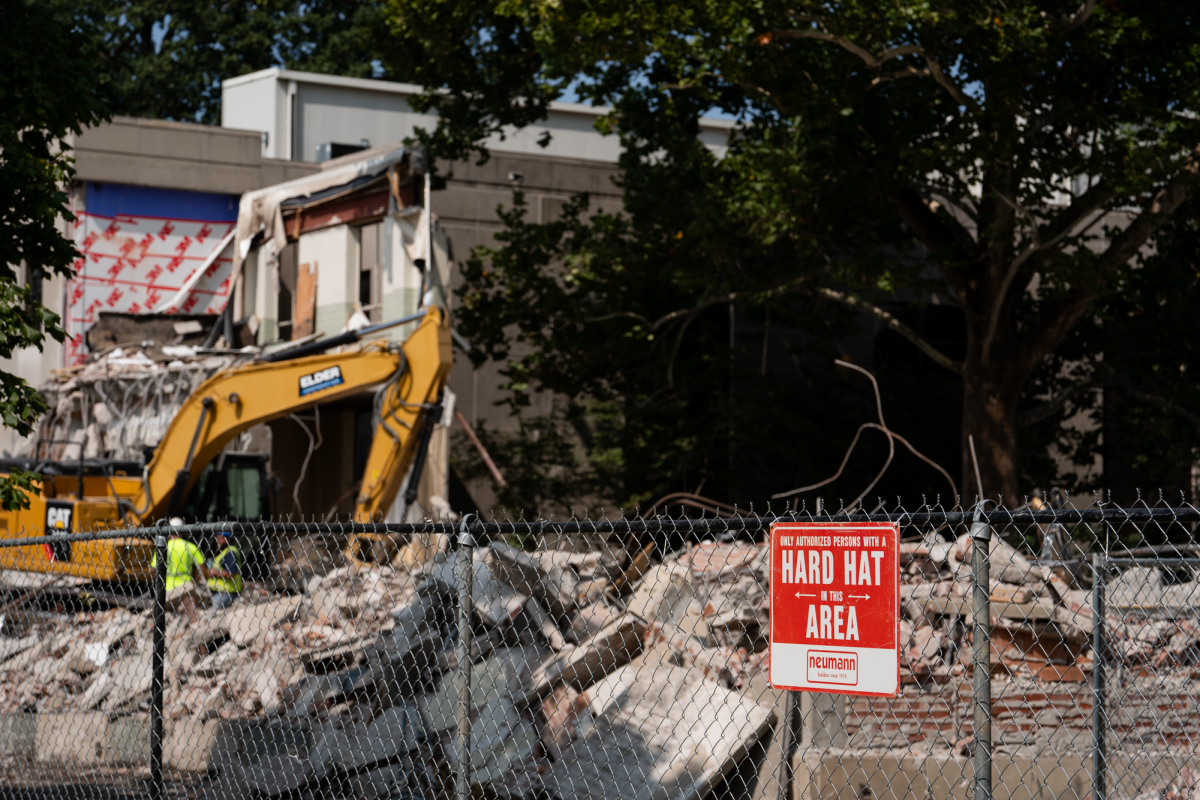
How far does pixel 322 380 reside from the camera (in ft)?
41.9

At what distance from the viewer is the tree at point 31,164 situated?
→ 747cm

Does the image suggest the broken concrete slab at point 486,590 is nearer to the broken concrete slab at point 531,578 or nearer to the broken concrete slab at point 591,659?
the broken concrete slab at point 531,578

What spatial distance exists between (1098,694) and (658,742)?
2294 millimetres

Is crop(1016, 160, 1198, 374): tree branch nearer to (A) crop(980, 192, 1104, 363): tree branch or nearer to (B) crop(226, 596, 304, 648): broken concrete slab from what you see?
(A) crop(980, 192, 1104, 363): tree branch

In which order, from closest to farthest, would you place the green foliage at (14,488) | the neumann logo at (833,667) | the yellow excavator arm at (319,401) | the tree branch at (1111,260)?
the neumann logo at (833,667)
the green foliage at (14,488)
the yellow excavator arm at (319,401)
the tree branch at (1111,260)

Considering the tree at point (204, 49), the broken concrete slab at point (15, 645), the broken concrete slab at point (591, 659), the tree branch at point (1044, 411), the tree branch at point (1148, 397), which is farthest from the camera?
the tree at point (204, 49)

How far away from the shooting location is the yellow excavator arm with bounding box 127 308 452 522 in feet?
41.1

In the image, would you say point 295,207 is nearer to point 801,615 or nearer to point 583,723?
point 583,723

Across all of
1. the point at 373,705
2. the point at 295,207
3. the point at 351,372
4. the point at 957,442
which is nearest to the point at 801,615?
the point at 373,705

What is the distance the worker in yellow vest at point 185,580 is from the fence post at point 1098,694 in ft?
23.2

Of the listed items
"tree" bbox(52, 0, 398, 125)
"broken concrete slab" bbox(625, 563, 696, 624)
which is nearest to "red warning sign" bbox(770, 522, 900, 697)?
"broken concrete slab" bbox(625, 563, 696, 624)

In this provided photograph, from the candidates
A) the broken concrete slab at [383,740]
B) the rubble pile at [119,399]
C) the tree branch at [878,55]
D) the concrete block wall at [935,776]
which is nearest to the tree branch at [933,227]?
the tree branch at [878,55]

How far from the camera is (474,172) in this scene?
77.5ft

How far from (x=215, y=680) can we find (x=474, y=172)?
51.0ft
